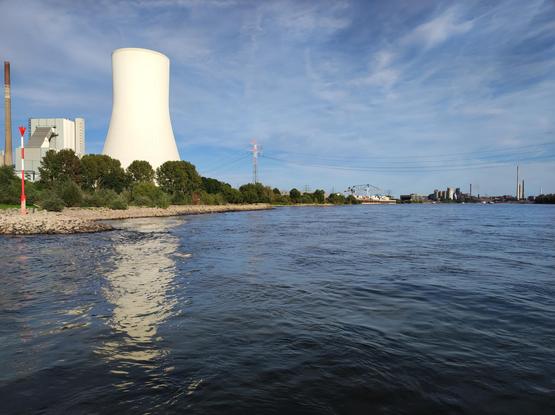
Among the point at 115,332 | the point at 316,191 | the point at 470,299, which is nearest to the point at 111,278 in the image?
the point at 115,332

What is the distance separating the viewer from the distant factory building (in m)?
98.2

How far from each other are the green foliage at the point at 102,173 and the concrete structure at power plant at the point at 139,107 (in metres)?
4.65

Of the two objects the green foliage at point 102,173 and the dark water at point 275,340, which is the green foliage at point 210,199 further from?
the dark water at point 275,340

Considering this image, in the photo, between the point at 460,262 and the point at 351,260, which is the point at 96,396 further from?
the point at 460,262

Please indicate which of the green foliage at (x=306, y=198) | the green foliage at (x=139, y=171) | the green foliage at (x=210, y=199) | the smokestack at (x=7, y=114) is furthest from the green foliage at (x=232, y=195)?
the smokestack at (x=7, y=114)

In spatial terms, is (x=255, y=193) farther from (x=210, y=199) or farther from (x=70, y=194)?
(x=70, y=194)

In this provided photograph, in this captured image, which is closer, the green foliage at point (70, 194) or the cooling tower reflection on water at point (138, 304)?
the cooling tower reflection on water at point (138, 304)

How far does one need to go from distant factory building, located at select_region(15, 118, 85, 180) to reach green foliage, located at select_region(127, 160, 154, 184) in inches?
1713

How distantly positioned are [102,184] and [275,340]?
64.6 metres

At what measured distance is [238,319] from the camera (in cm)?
594

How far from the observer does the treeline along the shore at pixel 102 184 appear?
42.7 metres

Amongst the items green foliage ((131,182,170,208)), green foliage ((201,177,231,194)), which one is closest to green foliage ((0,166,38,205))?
green foliage ((131,182,170,208))

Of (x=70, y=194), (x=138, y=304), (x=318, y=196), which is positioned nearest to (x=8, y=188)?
(x=70, y=194)

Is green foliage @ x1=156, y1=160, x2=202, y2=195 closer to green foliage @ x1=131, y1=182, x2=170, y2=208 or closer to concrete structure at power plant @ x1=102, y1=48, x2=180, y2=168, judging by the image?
concrete structure at power plant @ x1=102, y1=48, x2=180, y2=168
